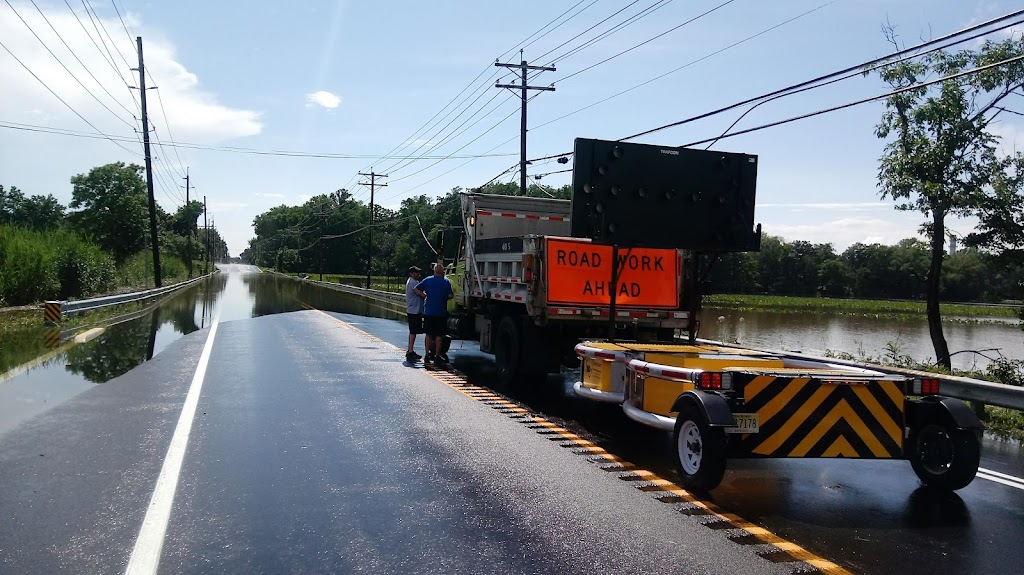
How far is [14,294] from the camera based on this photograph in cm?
2694

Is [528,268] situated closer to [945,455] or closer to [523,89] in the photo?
[945,455]

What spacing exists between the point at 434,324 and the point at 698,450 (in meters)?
8.94

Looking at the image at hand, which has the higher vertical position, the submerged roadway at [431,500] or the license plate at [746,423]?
the license plate at [746,423]

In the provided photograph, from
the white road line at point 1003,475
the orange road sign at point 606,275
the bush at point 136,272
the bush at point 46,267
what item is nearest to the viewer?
the white road line at point 1003,475

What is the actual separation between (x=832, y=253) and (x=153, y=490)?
117 metres

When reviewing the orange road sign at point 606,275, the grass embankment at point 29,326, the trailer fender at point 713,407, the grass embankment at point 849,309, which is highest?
the orange road sign at point 606,275

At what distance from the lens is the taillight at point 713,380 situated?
243 inches

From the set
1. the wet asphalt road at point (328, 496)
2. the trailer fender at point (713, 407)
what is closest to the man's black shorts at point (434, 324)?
the wet asphalt road at point (328, 496)

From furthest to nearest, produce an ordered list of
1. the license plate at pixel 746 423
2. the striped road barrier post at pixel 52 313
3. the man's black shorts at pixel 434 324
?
1. the striped road barrier post at pixel 52 313
2. the man's black shorts at pixel 434 324
3. the license plate at pixel 746 423

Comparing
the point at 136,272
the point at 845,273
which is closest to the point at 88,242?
the point at 136,272

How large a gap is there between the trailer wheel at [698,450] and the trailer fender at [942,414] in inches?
73.2

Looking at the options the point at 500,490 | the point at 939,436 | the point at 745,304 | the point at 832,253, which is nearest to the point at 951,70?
the point at 939,436

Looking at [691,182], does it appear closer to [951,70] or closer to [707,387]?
[707,387]

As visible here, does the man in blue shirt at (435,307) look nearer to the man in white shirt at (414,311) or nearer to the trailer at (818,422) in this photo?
the man in white shirt at (414,311)
